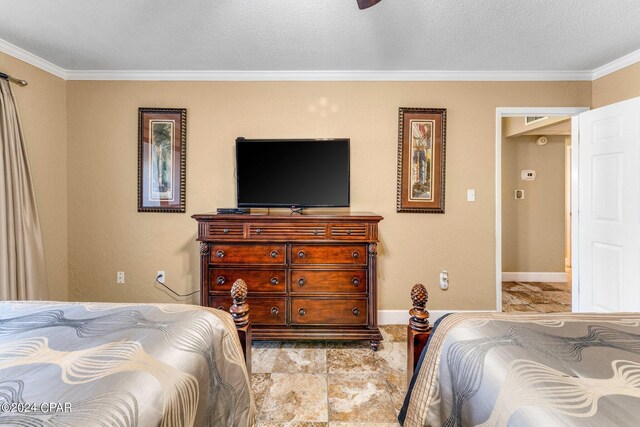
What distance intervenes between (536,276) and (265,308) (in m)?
4.30

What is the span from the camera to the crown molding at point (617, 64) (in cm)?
272

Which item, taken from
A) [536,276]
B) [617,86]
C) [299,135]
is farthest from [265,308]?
[536,276]

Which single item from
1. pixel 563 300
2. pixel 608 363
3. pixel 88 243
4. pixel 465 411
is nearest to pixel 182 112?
pixel 88 243

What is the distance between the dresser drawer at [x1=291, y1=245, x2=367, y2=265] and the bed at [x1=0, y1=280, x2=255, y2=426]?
4.06 feet

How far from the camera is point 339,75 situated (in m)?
3.12

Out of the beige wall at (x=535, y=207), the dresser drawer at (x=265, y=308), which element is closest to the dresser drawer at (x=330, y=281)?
the dresser drawer at (x=265, y=308)

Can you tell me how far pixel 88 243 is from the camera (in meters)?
3.25

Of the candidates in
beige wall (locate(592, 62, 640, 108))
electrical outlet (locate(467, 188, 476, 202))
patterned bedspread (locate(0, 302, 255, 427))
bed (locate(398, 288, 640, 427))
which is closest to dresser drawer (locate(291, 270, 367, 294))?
bed (locate(398, 288, 640, 427))

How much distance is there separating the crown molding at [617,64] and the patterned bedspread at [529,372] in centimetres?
262

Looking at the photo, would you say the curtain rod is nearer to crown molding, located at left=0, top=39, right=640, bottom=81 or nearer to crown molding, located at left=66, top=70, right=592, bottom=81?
crown molding, located at left=0, top=39, right=640, bottom=81

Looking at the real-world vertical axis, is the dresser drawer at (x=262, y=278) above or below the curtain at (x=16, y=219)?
below

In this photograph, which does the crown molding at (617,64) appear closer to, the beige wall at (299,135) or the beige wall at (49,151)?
the beige wall at (299,135)

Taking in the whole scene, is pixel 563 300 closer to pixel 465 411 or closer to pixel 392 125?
pixel 392 125

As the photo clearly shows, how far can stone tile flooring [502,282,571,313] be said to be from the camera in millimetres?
3648
